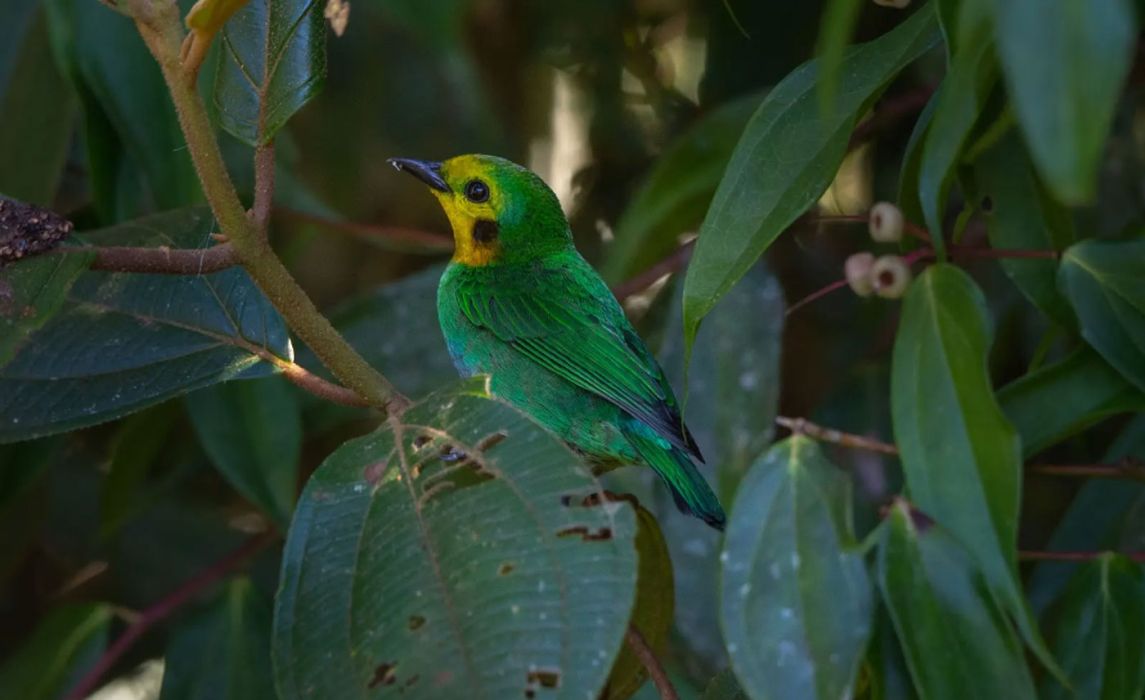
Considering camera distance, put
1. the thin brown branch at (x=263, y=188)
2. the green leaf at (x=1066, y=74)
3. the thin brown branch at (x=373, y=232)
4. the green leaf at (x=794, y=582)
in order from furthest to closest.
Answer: the thin brown branch at (x=373, y=232) < the thin brown branch at (x=263, y=188) < the green leaf at (x=794, y=582) < the green leaf at (x=1066, y=74)

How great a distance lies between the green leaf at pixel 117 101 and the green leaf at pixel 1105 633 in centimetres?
142

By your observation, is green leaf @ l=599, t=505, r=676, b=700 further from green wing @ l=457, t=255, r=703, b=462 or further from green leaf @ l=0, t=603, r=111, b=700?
green leaf @ l=0, t=603, r=111, b=700

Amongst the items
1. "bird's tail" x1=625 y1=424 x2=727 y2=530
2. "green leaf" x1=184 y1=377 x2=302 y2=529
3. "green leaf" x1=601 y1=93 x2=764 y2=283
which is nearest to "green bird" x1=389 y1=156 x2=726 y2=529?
"bird's tail" x1=625 y1=424 x2=727 y2=530

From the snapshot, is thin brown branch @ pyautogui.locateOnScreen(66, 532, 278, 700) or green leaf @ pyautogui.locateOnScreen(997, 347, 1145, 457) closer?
green leaf @ pyautogui.locateOnScreen(997, 347, 1145, 457)

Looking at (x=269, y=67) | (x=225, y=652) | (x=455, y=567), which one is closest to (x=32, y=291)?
(x=269, y=67)

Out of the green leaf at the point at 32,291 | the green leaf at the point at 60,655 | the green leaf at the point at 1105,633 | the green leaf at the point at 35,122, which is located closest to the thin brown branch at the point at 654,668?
the green leaf at the point at 1105,633

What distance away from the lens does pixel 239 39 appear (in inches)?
62.7

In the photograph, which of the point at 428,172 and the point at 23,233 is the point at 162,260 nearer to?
the point at 23,233

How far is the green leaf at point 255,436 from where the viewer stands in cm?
226

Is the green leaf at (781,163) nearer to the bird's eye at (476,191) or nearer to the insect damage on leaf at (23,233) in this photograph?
the insect damage on leaf at (23,233)

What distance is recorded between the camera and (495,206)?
7.86ft

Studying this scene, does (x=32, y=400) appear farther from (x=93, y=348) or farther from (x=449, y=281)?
(x=449, y=281)

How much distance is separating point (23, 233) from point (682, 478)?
89 cm

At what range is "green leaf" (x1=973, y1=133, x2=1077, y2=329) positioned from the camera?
5.63 feet
